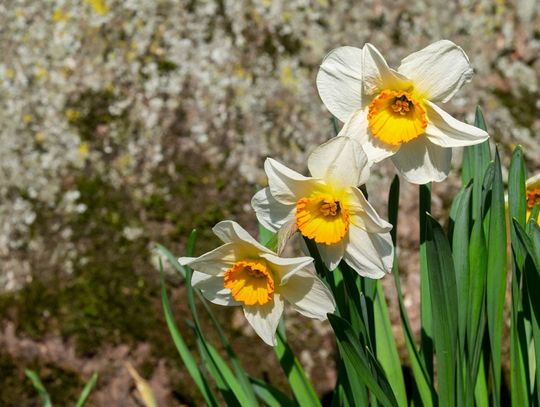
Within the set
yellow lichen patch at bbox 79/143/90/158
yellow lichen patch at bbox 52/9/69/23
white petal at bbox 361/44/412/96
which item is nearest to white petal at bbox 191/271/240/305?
white petal at bbox 361/44/412/96

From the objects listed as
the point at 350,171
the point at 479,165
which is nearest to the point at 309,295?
the point at 350,171

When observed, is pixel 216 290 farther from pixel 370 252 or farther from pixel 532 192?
pixel 532 192

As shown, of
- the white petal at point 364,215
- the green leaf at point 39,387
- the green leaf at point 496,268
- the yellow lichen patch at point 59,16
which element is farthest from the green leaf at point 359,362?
the yellow lichen patch at point 59,16

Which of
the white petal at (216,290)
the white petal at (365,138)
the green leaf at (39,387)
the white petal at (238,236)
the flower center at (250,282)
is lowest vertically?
the green leaf at (39,387)

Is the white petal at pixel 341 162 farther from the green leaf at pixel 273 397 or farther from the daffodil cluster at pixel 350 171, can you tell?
the green leaf at pixel 273 397

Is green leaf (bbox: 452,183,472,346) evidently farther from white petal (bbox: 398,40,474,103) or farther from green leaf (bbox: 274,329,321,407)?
green leaf (bbox: 274,329,321,407)
